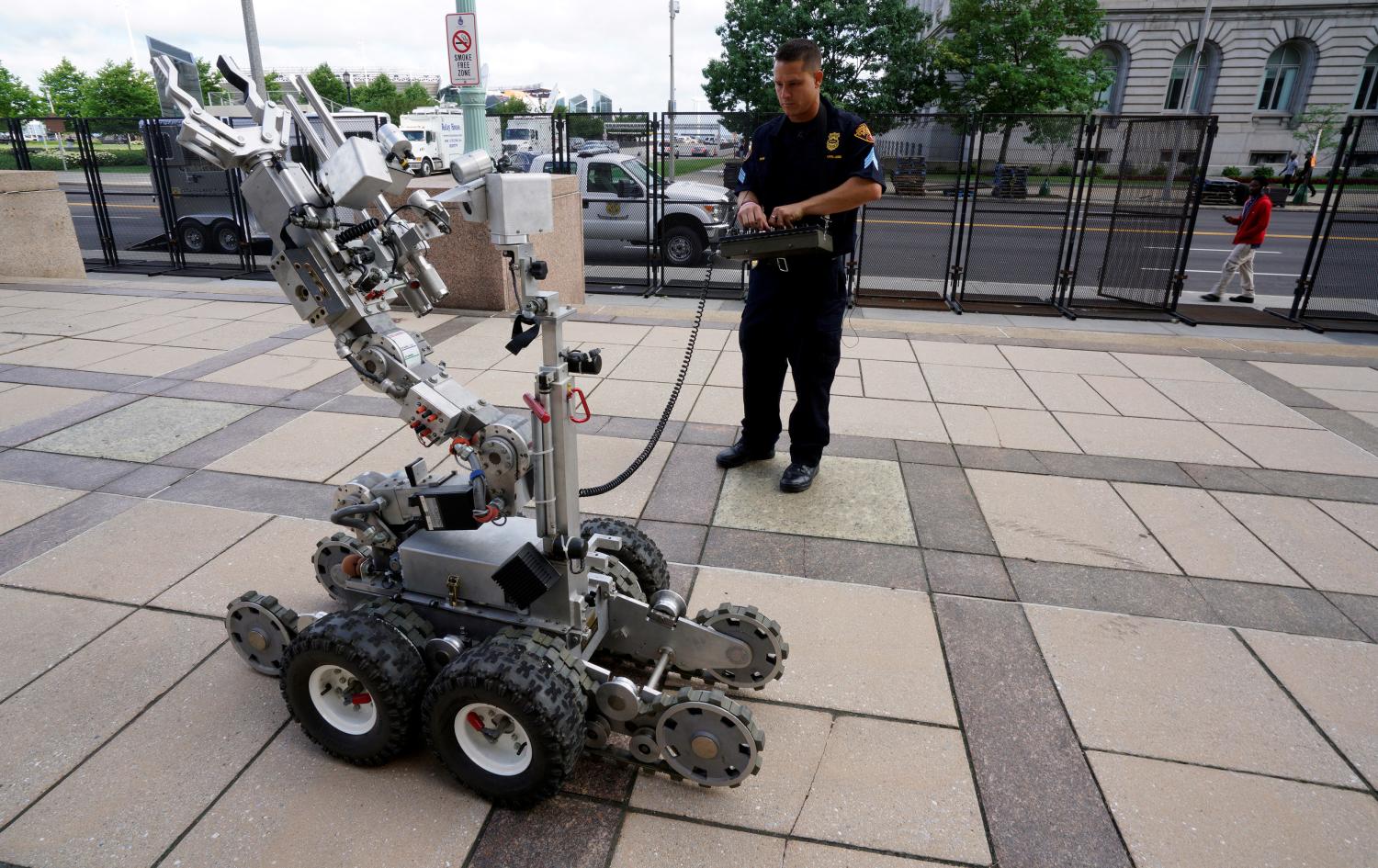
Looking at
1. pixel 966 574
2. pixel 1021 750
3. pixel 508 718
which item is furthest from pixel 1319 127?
pixel 508 718

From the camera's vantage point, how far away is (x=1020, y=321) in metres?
9.59

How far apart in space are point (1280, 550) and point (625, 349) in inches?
213

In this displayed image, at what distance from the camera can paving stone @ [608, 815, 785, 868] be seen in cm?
231

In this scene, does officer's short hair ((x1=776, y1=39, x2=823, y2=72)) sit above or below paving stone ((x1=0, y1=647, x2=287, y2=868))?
above

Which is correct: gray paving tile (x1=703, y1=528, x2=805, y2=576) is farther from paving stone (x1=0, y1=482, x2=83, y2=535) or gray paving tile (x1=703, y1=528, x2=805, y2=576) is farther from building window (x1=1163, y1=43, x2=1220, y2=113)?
building window (x1=1163, y1=43, x2=1220, y2=113)

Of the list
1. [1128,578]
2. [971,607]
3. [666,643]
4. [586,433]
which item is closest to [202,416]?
[586,433]

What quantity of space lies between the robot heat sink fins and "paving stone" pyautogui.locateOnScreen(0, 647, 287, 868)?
1.07 m

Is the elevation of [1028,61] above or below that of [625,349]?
above

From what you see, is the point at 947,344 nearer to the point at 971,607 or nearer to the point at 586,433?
the point at 586,433

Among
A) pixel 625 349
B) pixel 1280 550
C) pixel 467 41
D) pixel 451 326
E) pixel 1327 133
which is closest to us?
pixel 1280 550

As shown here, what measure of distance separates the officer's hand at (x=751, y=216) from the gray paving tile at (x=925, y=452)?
6.54 ft

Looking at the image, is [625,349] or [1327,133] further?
[1327,133]

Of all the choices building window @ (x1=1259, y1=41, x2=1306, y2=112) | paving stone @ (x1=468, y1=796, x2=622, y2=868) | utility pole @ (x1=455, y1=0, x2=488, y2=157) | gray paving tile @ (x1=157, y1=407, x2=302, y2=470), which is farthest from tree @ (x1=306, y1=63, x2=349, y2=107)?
paving stone @ (x1=468, y1=796, x2=622, y2=868)

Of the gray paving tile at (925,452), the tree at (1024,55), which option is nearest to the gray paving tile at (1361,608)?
the gray paving tile at (925,452)
